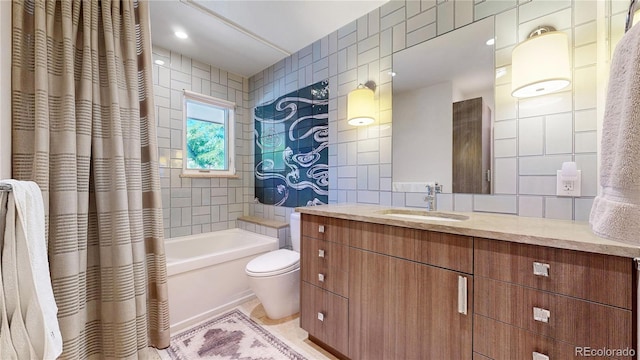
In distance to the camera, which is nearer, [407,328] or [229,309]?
[407,328]

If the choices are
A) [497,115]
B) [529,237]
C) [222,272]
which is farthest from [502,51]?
[222,272]

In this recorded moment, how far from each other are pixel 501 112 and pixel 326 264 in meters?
1.36

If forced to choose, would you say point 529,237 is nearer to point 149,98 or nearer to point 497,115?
point 497,115

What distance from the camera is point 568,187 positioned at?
117 cm

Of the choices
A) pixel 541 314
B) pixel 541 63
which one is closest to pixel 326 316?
pixel 541 314

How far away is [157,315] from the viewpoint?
4.39 ft

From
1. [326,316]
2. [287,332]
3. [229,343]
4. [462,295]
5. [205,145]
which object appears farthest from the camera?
[205,145]

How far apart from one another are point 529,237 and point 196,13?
102 inches

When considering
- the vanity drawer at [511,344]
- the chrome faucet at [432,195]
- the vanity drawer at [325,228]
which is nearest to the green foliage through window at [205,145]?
the vanity drawer at [325,228]

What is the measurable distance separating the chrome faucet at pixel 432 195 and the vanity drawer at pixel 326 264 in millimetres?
644

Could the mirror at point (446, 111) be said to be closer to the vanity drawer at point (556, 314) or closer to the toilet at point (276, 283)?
the vanity drawer at point (556, 314)

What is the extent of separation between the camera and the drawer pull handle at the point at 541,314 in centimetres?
80

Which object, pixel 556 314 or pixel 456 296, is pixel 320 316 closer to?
pixel 456 296

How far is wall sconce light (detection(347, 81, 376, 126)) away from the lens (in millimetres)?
1877
